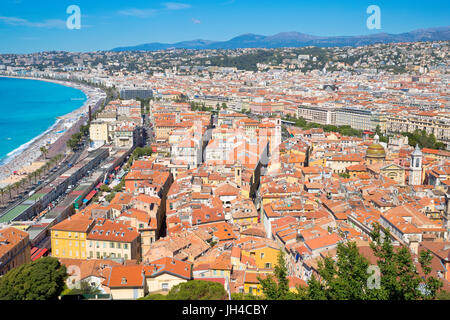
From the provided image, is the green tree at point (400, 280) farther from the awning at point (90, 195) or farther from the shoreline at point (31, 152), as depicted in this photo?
the shoreline at point (31, 152)

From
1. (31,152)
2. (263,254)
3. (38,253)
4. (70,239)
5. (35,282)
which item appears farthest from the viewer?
(31,152)

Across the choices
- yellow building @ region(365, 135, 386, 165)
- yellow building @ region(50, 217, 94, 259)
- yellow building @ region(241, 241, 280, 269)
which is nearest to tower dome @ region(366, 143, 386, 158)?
yellow building @ region(365, 135, 386, 165)

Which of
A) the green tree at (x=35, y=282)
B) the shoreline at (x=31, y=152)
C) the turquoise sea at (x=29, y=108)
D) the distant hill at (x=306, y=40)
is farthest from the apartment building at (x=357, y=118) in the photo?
the distant hill at (x=306, y=40)

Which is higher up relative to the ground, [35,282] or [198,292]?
[198,292]

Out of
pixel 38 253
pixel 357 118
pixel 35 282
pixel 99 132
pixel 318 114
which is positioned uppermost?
pixel 318 114

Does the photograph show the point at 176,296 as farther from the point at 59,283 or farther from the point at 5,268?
the point at 5,268

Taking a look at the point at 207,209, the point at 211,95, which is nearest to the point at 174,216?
the point at 207,209

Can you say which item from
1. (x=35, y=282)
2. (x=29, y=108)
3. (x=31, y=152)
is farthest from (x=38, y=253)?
(x=29, y=108)

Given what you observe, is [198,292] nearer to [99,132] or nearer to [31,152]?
[31,152]
